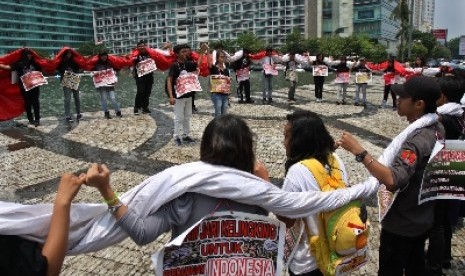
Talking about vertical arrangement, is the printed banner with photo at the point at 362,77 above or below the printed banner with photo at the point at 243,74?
below

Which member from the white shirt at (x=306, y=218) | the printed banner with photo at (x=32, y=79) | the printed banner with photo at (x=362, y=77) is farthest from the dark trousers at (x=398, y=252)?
the printed banner with photo at (x=362, y=77)

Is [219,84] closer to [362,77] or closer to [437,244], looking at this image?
[437,244]

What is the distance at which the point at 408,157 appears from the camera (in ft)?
8.34

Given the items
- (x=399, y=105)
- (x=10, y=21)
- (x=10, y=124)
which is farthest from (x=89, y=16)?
(x=399, y=105)

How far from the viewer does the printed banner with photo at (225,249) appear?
200 cm

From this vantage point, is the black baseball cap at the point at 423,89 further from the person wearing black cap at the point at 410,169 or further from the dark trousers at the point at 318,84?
the dark trousers at the point at 318,84

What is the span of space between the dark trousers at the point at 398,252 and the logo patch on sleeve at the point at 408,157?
1.99 ft

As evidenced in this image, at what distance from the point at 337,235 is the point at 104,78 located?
10354 mm

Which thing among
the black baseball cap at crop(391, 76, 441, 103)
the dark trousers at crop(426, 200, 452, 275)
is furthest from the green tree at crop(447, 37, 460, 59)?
the black baseball cap at crop(391, 76, 441, 103)

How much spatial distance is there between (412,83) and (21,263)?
2464 mm

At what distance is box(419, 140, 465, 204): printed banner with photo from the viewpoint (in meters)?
2.81

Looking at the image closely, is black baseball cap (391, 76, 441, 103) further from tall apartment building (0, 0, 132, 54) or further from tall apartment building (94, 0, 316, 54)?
tall apartment building (0, 0, 132, 54)

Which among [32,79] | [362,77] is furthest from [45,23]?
[362,77]

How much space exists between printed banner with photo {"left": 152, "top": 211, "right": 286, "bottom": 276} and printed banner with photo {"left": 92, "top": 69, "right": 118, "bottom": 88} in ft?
33.3
